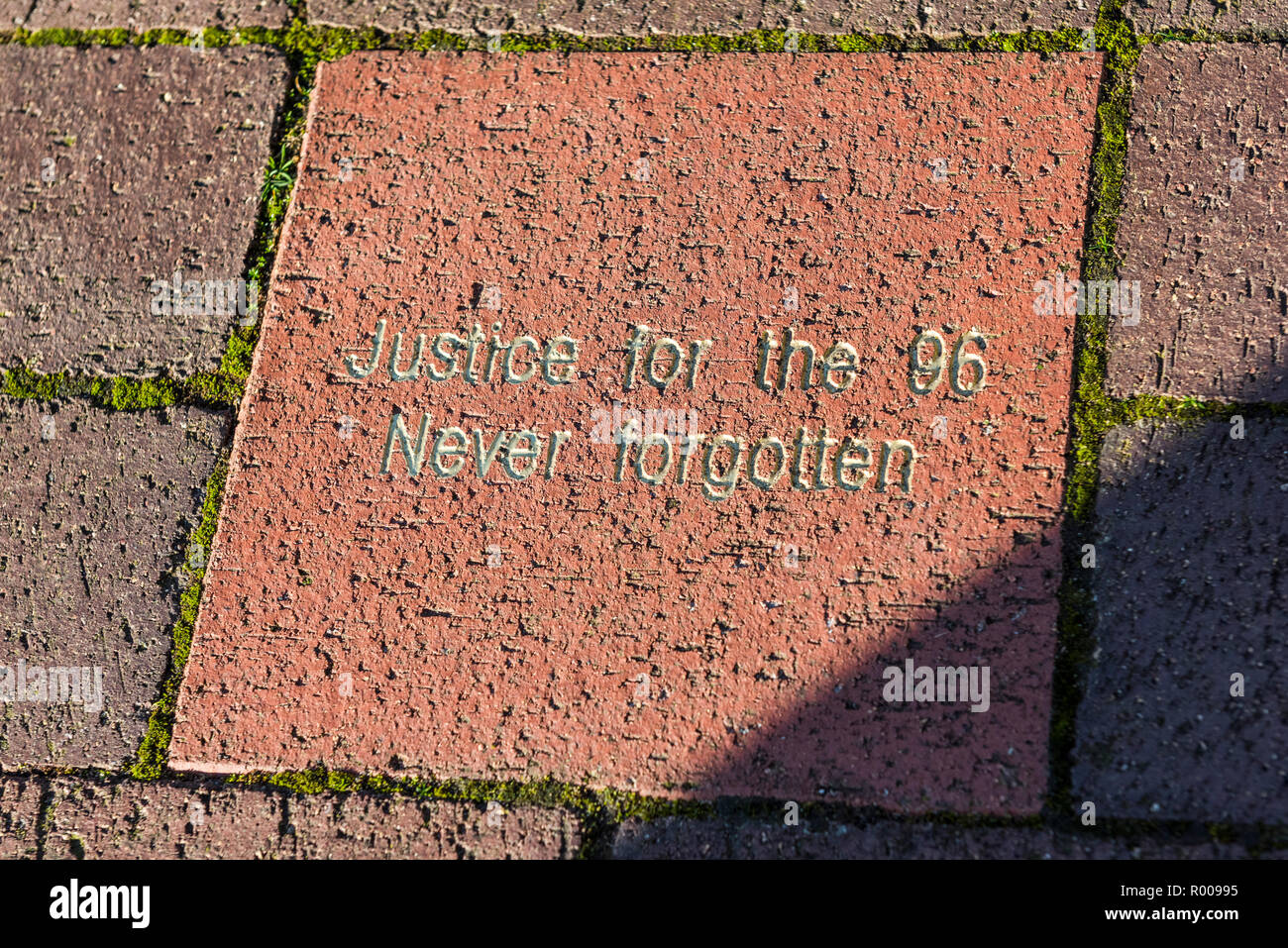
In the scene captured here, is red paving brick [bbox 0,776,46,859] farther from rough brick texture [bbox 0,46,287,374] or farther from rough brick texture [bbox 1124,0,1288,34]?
rough brick texture [bbox 1124,0,1288,34]

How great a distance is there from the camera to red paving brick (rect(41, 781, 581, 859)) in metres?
2.12

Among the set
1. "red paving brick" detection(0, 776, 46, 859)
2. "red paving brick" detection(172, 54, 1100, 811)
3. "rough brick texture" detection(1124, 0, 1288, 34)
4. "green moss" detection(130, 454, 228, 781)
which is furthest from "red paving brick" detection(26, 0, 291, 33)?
"rough brick texture" detection(1124, 0, 1288, 34)

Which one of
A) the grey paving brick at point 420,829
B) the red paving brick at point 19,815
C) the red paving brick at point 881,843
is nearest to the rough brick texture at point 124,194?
the red paving brick at point 19,815

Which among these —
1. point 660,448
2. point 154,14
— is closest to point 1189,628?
point 660,448

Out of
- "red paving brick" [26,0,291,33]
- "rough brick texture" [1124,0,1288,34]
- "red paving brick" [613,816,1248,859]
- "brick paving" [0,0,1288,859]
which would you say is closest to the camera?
"red paving brick" [613,816,1248,859]

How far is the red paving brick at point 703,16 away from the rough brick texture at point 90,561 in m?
1.20

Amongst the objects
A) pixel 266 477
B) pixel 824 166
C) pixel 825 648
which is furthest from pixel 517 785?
pixel 824 166

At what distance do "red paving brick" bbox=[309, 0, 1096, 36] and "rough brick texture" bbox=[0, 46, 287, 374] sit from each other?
0.33m

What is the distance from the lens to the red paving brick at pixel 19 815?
2.21 meters

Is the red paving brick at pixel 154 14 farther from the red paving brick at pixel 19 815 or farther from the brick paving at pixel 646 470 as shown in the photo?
the red paving brick at pixel 19 815

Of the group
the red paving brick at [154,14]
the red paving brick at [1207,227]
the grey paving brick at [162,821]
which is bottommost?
the grey paving brick at [162,821]

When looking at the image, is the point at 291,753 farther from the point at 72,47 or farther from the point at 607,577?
the point at 72,47

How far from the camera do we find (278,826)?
2.16 metres
